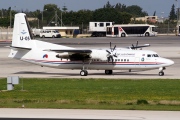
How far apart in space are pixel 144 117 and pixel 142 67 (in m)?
23.2

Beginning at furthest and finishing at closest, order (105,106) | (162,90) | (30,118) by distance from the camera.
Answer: (162,90)
(105,106)
(30,118)

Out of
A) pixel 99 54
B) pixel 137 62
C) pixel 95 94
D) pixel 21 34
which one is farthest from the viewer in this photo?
pixel 21 34

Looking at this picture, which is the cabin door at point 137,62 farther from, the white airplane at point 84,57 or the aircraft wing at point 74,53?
the aircraft wing at point 74,53

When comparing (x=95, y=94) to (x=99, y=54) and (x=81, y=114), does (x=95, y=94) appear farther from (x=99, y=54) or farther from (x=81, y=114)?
(x=99, y=54)

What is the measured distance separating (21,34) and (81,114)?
26.3 meters

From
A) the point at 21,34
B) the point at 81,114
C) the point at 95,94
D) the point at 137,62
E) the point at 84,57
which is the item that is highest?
the point at 21,34

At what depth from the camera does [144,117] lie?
20.4 m

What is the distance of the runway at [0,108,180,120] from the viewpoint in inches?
794

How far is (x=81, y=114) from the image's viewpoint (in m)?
21.3

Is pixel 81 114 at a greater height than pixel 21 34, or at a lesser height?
lesser

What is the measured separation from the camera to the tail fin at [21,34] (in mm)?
46375

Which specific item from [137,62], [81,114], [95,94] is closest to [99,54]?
[137,62]

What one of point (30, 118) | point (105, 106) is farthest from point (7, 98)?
point (30, 118)

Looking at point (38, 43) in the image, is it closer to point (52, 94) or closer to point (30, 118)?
point (52, 94)
